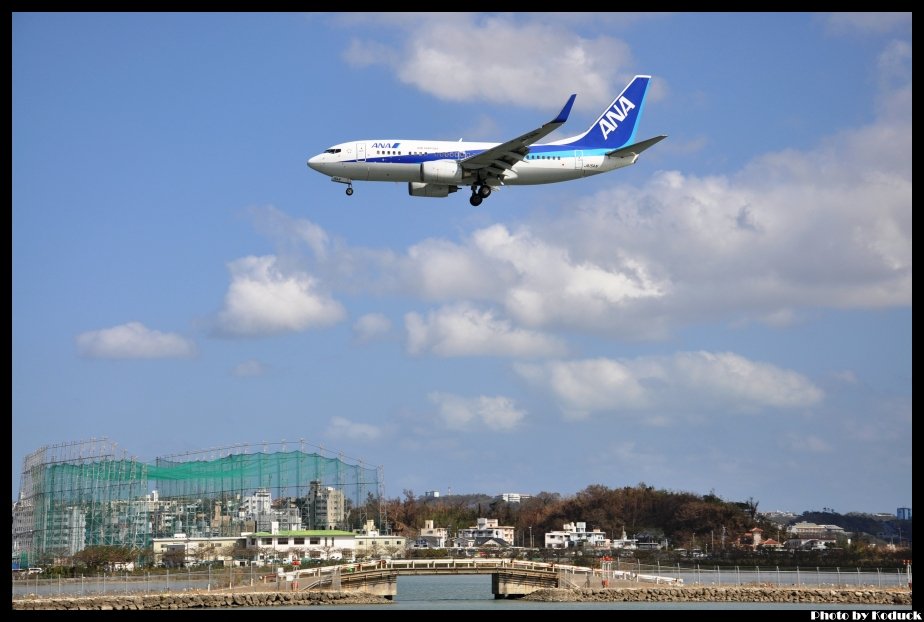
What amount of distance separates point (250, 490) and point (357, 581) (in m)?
26.6

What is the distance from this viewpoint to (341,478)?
4008 inches

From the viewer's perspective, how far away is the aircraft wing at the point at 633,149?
6231 centimetres

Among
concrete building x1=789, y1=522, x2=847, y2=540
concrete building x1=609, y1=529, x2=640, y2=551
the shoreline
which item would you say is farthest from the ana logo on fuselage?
concrete building x1=789, y1=522, x2=847, y2=540

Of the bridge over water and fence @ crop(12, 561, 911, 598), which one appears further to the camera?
the bridge over water

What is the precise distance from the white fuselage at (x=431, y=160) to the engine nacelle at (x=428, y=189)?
1.95ft

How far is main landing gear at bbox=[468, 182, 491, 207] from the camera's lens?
63.9m

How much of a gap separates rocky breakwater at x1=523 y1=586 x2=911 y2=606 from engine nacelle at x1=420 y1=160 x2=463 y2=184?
87.0 feet

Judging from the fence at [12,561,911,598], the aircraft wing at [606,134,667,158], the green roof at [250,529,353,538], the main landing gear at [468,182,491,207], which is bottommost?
the fence at [12,561,911,598]

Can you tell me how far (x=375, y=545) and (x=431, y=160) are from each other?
1802 inches

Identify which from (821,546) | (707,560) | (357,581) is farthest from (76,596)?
(821,546)

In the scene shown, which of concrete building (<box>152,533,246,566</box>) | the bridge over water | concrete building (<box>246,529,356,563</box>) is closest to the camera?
the bridge over water

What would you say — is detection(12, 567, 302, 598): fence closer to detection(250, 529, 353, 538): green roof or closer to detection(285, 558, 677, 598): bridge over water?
detection(285, 558, 677, 598): bridge over water

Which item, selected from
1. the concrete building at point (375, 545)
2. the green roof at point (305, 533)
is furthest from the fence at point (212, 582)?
the concrete building at point (375, 545)
